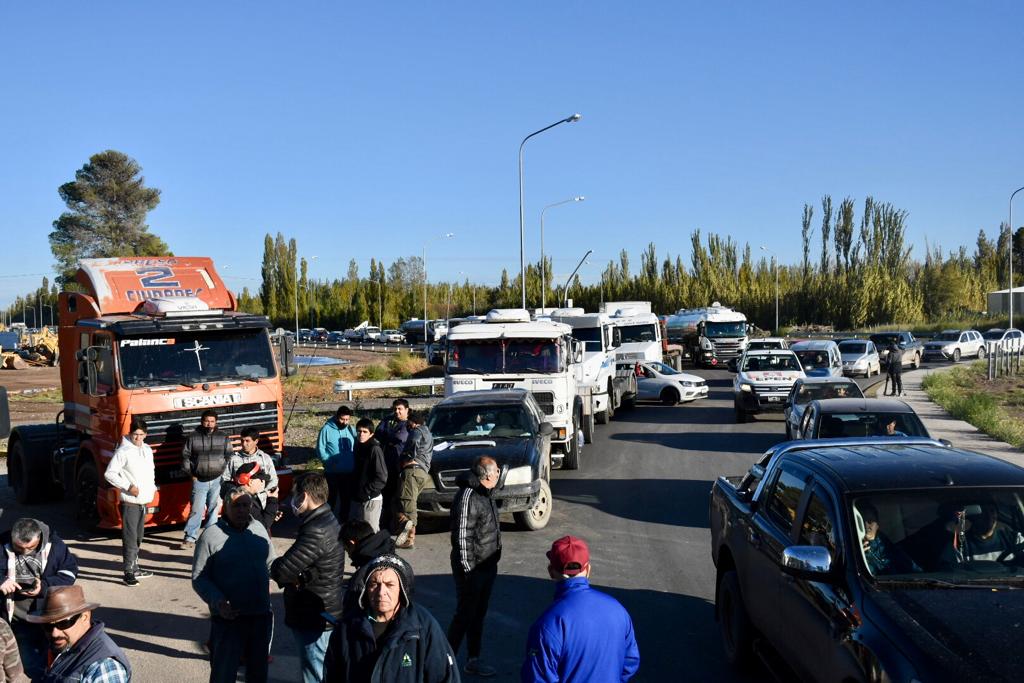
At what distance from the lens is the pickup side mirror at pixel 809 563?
515 cm

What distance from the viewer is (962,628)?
4.47 m

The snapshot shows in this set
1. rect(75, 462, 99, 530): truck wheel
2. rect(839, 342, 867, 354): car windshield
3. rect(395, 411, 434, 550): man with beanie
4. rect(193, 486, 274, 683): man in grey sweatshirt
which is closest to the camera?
rect(193, 486, 274, 683): man in grey sweatshirt

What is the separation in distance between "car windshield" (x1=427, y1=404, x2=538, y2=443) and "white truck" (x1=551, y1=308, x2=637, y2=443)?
7.84m

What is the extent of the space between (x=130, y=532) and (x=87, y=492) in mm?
2928

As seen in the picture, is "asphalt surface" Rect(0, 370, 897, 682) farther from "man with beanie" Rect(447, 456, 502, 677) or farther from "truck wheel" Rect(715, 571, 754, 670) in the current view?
"man with beanie" Rect(447, 456, 502, 677)

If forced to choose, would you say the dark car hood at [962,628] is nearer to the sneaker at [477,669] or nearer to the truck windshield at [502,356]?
the sneaker at [477,669]

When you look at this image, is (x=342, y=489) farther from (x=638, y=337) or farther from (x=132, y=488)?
(x=638, y=337)

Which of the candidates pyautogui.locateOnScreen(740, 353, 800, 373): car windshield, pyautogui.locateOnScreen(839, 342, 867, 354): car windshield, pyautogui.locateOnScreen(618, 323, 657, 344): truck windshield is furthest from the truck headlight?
pyautogui.locateOnScreen(839, 342, 867, 354): car windshield

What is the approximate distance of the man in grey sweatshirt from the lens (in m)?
6.13

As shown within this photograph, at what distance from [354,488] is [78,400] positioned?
4.67m

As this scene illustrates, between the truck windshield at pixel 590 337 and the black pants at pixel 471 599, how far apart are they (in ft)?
60.0

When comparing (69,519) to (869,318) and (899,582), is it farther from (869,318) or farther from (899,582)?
(869,318)

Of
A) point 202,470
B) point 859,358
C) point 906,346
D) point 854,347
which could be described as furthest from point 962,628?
point 906,346

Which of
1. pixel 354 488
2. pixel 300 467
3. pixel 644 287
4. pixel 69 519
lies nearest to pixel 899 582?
pixel 354 488
